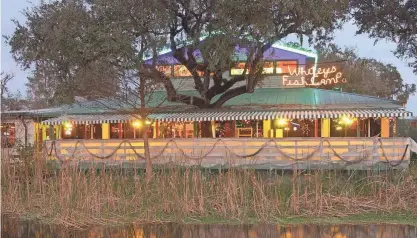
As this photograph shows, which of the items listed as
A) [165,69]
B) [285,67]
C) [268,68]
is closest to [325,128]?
[285,67]

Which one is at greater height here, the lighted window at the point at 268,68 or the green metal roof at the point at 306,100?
the lighted window at the point at 268,68

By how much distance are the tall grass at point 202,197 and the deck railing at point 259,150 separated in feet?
18.4

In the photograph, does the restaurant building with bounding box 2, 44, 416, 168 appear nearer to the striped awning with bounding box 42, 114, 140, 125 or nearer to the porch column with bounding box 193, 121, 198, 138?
the striped awning with bounding box 42, 114, 140, 125

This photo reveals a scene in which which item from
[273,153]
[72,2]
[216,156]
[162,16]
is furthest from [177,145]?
[72,2]

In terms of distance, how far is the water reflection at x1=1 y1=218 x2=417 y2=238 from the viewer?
30.6 ft

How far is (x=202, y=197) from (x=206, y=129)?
15.5 metres

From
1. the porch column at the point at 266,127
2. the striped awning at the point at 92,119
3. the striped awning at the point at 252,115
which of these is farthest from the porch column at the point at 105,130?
the porch column at the point at 266,127

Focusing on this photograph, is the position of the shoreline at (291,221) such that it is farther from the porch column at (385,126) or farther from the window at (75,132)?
the window at (75,132)

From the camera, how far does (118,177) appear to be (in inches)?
469

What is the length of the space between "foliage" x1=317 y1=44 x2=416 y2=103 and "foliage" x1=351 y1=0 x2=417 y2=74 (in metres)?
2.20

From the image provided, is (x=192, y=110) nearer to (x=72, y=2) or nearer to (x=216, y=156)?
(x=216, y=156)

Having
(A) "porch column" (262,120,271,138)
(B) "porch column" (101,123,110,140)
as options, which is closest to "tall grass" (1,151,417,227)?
(A) "porch column" (262,120,271,138)

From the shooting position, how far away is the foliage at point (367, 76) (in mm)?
41956

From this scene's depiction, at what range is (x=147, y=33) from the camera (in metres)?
19.2
